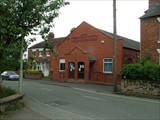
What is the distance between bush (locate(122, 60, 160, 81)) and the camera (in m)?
26.5

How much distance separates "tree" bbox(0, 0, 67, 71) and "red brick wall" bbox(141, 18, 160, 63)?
14973 mm

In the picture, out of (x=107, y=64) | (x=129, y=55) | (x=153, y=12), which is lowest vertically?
(x=107, y=64)

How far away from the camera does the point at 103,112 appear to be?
16.1m

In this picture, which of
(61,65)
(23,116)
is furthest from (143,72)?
(61,65)

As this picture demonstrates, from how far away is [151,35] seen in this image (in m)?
33.0

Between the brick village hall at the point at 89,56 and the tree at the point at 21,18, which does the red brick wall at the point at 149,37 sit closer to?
the brick village hall at the point at 89,56

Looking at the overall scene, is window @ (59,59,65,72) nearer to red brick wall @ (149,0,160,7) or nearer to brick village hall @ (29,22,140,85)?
brick village hall @ (29,22,140,85)

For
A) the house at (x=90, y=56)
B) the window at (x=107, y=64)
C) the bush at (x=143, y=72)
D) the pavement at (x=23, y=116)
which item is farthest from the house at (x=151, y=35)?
the pavement at (x=23, y=116)

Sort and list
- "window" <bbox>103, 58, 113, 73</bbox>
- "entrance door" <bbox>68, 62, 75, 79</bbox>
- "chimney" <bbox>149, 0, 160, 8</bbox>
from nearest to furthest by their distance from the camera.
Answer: "chimney" <bbox>149, 0, 160, 8</bbox> → "window" <bbox>103, 58, 113, 73</bbox> → "entrance door" <bbox>68, 62, 75, 79</bbox>

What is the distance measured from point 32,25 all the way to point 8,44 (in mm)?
1751

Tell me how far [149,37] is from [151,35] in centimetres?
29

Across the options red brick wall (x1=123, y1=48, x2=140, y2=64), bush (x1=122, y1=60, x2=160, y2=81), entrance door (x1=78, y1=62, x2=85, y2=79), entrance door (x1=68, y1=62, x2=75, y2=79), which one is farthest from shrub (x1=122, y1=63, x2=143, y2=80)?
entrance door (x1=68, y1=62, x2=75, y2=79)

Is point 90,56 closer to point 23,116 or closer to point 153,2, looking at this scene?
point 153,2

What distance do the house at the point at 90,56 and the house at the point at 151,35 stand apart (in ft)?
22.8
